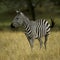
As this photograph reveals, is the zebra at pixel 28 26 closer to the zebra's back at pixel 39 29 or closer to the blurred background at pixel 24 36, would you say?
the zebra's back at pixel 39 29

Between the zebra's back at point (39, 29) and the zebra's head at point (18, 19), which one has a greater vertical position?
the zebra's head at point (18, 19)

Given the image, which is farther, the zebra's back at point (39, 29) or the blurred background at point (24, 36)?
the zebra's back at point (39, 29)

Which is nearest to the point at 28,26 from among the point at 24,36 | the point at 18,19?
the point at 18,19

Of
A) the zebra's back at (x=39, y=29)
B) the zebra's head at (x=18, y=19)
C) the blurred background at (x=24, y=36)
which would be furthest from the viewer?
the zebra's back at (x=39, y=29)

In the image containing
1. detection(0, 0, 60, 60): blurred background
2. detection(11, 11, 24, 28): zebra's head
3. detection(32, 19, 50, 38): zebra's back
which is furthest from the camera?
detection(32, 19, 50, 38): zebra's back

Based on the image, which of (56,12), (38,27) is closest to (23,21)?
(38,27)

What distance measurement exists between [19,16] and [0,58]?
240 centimetres

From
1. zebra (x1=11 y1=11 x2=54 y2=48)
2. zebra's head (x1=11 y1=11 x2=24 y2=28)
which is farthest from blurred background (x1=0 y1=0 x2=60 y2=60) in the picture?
zebra's head (x1=11 y1=11 x2=24 y2=28)

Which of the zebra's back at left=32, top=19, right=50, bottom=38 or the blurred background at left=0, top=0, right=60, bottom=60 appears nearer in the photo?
the blurred background at left=0, top=0, right=60, bottom=60

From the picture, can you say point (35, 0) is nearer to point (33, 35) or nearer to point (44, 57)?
point (33, 35)

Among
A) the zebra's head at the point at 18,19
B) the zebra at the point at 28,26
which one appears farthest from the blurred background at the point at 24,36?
the zebra's head at the point at 18,19

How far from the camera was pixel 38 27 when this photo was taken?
13.1 meters

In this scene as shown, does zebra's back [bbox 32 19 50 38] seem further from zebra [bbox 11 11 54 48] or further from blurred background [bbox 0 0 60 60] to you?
blurred background [bbox 0 0 60 60]

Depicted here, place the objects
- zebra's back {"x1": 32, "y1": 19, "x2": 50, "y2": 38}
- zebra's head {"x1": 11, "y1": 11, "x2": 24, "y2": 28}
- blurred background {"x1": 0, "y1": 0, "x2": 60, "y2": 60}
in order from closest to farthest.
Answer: blurred background {"x1": 0, "y1": 0, "x2": 60, "y2": 60}
zebra's head {"x1": 11, "y1": 11, "x2": 24, "y2": 28}
zebra's back {"x1": 32, "y1": 19, "x2": 50, "y2": 38}
